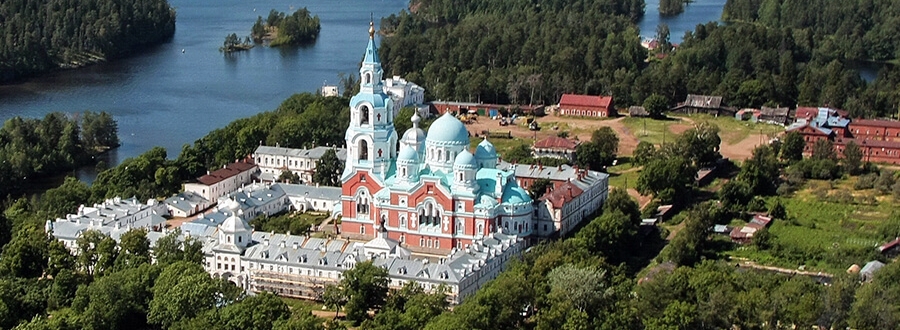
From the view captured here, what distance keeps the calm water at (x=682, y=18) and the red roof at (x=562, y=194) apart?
34024mm

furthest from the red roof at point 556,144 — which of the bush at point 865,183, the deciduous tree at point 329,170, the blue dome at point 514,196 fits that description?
the blue dome at point 514,196

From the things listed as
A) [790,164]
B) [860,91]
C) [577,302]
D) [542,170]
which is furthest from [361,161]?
[860,91]

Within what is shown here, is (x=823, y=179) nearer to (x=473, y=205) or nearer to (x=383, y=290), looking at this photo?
(x=473, y=205)

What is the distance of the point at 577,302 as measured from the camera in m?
24.4

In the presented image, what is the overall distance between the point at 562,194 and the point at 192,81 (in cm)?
2921

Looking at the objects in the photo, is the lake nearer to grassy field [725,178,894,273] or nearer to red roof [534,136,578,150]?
red roof [534,136,578,150]

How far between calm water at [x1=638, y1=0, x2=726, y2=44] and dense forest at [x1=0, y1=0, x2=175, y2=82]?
27.2 m

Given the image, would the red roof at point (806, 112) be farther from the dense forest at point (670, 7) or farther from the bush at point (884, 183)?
the dense forest at point (670, 7)

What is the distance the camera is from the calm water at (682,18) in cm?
7112

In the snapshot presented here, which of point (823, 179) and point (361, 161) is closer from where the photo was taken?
point (361, 161)

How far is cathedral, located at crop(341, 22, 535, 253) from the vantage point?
3075 cm

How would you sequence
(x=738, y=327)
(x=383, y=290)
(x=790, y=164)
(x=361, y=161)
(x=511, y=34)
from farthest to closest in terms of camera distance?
(x=511, y=34) → (x=790, y=164) → (x=361, y=161) → (x=383, y=290) → (x=738, y=327)

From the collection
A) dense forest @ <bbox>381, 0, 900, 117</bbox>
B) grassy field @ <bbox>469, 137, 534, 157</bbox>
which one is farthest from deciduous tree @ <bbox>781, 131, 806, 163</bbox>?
grassy field @ <bbox>469, 137, 534, 157</bbox>

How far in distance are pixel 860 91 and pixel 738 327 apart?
2591cm
